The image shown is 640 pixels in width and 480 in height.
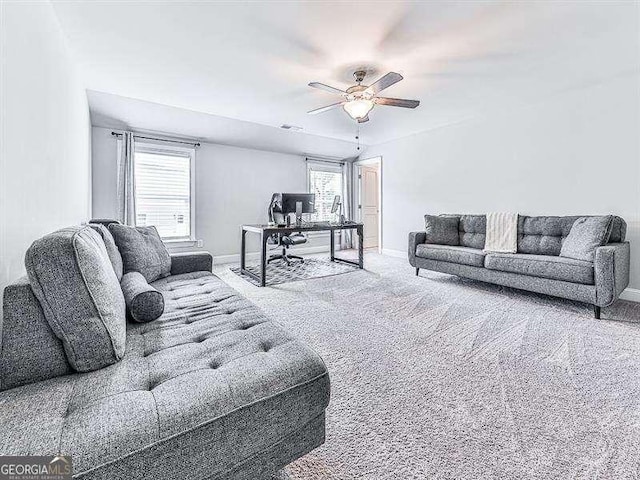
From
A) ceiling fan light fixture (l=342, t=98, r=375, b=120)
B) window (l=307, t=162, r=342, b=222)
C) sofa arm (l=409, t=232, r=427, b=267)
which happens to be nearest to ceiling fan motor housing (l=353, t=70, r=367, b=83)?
ceiling fan light fixture (l=342, t=98, r=375, b=120)

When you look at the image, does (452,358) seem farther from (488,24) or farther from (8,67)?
(8,67)

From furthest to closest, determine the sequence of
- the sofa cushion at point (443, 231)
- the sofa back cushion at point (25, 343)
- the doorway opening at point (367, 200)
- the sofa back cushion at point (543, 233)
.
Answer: the doorway opening at point (367, 200) < the sofa cushion at point (443, 231) < the sofa back cushion at point (543, 233) < the sofa back cushion at point (25, 343)

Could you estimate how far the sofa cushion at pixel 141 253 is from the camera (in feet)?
6.40

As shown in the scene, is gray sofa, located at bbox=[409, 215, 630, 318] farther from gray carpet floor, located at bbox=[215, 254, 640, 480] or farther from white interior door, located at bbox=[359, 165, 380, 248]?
white interior door, located at bbox=[359, 165, 380, 248]

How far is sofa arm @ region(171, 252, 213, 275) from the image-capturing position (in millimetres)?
2382

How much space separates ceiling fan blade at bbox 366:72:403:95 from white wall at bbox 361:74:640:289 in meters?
2.47

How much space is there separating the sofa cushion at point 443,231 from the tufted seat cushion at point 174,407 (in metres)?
3.47

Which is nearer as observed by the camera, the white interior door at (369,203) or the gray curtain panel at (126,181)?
the gray curtain panel at (126,181)

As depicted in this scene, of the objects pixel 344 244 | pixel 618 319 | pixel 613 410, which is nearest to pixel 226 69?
pixel 613 410

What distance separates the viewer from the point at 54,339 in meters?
0.91

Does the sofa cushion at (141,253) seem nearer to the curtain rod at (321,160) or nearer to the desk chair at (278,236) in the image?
the desk chair at (278,236)

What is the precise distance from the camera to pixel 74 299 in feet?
3.02

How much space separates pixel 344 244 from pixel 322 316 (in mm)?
4445

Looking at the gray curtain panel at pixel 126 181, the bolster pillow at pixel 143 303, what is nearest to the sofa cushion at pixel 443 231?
the bolster pillow at pixel 143 303
